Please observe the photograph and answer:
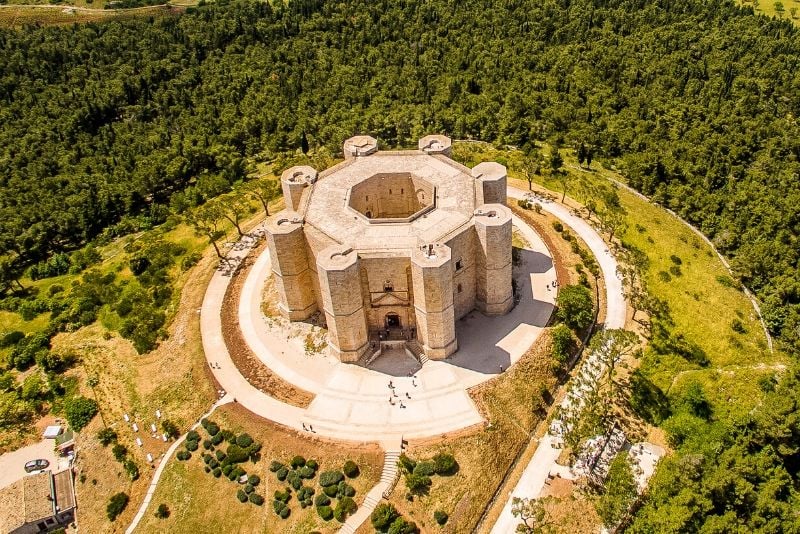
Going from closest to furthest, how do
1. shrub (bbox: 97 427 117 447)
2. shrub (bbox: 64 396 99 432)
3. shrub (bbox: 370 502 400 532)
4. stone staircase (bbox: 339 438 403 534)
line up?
shrub (bbox: 370 502 400 532)
stone staircase (bbox: 339 438 403 534)
shrub (bbox: 97 427 117 447)
shrub (bbox: 64 396 99 432)

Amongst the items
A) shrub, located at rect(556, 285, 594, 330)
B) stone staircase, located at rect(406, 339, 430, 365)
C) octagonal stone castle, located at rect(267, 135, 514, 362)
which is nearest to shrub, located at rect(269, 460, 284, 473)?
octagonal stone castle, located at rect(267, 135, 514, 362)

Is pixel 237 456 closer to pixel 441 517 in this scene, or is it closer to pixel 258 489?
pixel 258 489

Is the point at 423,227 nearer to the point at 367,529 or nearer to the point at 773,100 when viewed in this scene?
the point at 367,529

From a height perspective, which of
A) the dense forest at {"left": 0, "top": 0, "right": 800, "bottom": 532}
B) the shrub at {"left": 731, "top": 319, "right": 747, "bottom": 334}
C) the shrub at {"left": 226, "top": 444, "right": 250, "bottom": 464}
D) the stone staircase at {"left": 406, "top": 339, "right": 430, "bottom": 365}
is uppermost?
the dense forest at {"left": 0, "top": 0, "right": 800, "bottom": 532}

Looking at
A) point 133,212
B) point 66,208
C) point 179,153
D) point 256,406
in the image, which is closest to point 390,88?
point 179,153

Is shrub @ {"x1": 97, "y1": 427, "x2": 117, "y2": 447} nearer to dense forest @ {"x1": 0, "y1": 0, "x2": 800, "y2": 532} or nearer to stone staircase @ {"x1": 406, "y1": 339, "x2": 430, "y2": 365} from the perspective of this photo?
stone staircase @ {"x1": 406, "y1": 339, "x2": 430, "y2": 365}

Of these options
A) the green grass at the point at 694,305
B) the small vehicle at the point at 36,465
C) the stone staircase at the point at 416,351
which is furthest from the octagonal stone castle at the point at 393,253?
the small vehicle at the point at 36,465
